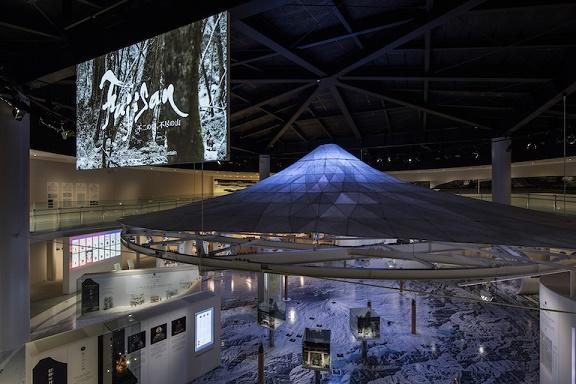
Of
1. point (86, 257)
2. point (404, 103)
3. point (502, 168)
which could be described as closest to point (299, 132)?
point (404, 103)

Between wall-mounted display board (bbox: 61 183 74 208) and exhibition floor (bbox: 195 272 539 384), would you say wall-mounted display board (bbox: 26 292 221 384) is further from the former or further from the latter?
wall-mounted display board (bbox: 61 183 74 208)

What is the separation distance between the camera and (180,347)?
9719 millimetres

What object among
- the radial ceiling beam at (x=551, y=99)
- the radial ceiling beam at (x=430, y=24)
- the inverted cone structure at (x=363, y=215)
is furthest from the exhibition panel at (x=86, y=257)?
the radial ceiling beam at (x=551, y=99)

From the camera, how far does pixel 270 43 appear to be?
803 cm

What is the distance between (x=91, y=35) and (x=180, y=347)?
850 cm

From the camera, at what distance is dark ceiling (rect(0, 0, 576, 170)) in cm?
704

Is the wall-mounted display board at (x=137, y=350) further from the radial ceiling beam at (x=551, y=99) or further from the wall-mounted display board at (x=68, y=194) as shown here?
the wall-mounted display board at (x=68, y=194)

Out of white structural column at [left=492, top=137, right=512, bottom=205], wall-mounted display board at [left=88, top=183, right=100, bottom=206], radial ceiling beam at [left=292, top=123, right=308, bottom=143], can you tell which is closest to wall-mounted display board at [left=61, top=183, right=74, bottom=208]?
wall-mounted display board at [left=88, top=183, right=100, bottom=206]

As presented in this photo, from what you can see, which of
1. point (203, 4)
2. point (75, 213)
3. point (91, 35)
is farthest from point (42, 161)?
point (203, 4)

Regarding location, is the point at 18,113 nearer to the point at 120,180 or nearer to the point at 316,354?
the point at 316,354

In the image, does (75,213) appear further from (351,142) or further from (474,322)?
(474,322)

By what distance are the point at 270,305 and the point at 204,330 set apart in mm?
2917

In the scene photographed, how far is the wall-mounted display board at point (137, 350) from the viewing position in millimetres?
7309

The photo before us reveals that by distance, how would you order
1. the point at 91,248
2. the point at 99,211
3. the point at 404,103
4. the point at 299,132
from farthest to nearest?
the point at 299,132, the point at 91,248, the point at 99,211, the point at 404,103
